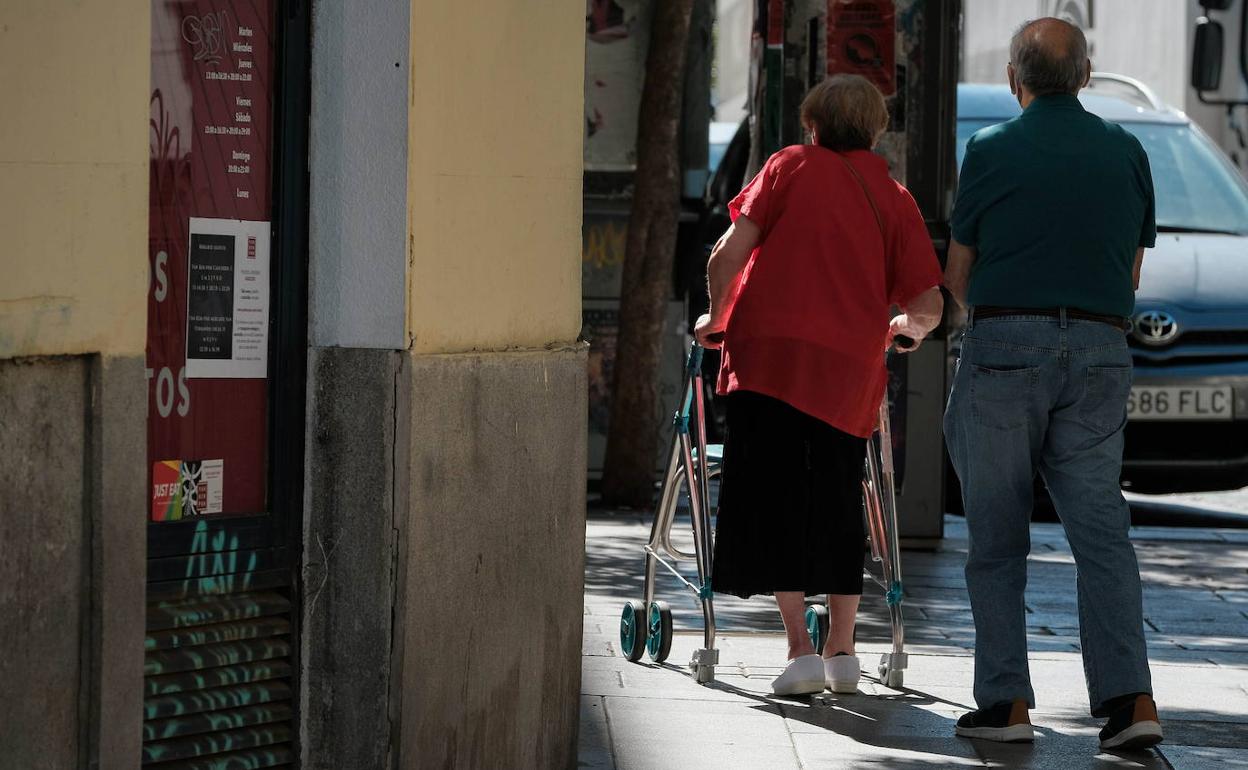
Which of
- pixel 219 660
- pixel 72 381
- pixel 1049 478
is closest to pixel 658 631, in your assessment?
pixel 1049 478

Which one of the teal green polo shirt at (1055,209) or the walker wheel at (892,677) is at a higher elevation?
the teal green polo shirt at (1055,209)

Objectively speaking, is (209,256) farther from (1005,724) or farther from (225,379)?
(1005,724)

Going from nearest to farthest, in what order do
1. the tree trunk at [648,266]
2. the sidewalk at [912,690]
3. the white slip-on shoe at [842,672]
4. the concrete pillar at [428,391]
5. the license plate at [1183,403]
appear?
the concrete pillar at [428,391] < the sidewalk at [912,690] < the white slip-on shoe at [842,672] < the license plate at [1183,403] < the tree trunk at [648,266]

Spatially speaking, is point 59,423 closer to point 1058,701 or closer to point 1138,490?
point 1058,701

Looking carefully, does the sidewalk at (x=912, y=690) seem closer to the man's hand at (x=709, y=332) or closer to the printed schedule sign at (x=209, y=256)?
the man's hand at (x=709, y=332)

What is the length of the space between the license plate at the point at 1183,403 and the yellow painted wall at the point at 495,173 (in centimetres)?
605

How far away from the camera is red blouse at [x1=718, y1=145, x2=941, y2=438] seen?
607 centimetres

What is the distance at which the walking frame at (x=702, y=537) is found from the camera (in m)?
6.42

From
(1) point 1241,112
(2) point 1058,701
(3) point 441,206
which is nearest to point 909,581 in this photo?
(2) point 1058,701

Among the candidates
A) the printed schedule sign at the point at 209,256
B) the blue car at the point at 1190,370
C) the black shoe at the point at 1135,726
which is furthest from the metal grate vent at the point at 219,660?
the blue car at the point at 1190,370

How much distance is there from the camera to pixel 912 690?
21.2ft

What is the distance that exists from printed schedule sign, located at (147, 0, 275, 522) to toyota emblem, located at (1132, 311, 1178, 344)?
691 centimetres

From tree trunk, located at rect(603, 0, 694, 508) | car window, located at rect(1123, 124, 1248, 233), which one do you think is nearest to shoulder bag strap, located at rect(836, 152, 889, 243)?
tree trunk, located at rect(603, 0, 694, 508)

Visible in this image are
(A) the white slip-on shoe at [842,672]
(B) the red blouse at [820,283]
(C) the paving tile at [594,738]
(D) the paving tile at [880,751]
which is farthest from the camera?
(A) the white slip-on shoe at [842,672]
